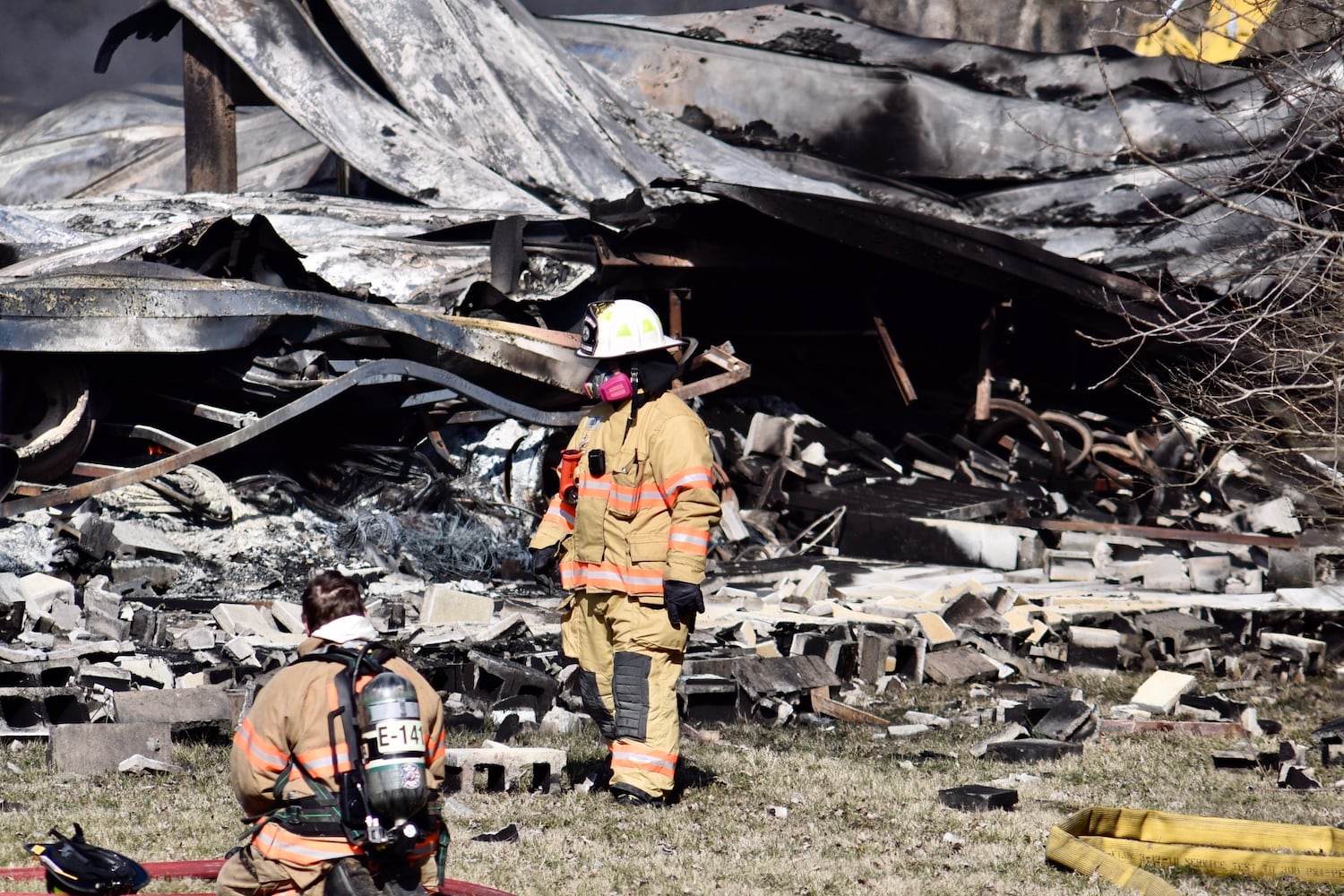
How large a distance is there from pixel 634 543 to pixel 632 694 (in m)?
0.57

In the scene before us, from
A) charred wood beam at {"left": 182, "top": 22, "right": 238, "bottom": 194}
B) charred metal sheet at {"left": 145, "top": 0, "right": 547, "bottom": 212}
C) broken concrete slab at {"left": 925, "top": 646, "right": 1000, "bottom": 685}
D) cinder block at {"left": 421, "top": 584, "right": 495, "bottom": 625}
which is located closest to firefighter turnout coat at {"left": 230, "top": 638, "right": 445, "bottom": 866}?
cinder block at {"left": 421, "top": 584, "right": 495, "bottom": 625}

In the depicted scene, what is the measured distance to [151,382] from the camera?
34.3 ft

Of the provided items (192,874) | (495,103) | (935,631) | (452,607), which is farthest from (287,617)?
(495,103)

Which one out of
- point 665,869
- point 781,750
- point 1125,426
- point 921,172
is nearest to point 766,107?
point 921,172

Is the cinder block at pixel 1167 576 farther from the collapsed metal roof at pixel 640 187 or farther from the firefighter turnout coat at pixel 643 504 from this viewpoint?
the firefighter turnout coat at pixel 643 504

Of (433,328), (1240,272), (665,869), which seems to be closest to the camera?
(665,869)

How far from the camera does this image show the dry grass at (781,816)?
4750 mm

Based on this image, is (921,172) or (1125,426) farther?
(921,172)

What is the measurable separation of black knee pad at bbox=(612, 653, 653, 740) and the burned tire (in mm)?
5724

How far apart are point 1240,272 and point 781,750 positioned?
773 centimetres

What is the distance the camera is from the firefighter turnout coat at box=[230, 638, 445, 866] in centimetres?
324

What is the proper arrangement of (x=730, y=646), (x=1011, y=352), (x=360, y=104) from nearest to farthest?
(x=730, y=646)
(x=360, y=104)
(x=1011, y=352)

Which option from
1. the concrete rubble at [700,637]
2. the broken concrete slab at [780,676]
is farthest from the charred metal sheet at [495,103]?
the broken concrete slab at [780,676]

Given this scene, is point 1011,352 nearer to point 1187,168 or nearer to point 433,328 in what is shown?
point 1187,168
